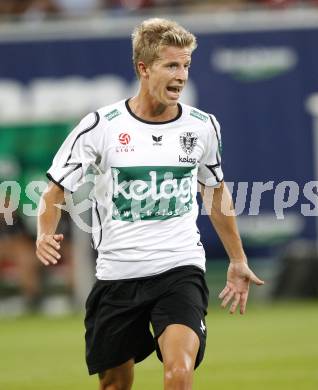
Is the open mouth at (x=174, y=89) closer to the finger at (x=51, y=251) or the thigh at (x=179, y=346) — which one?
the finger at (x=51, y=251)

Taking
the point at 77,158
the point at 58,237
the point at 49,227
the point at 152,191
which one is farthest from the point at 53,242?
the point at 152,191

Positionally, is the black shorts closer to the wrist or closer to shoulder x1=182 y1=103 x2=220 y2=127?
the wrist

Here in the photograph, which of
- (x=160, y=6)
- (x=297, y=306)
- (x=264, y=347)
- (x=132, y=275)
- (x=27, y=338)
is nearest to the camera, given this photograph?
(x=132, y=275)

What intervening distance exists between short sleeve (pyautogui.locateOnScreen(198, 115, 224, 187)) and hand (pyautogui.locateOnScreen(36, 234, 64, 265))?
38.9 inches

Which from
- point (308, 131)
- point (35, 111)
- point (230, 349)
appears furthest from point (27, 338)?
point (308, 131)

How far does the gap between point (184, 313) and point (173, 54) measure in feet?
4.59

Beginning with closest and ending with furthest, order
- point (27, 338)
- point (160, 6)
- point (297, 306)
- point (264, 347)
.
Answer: point (264, 347)
point (27, 338)
point (297, 306)
point (160, 6)

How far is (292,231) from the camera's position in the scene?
1627cm

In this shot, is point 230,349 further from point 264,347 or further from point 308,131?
point 308,131

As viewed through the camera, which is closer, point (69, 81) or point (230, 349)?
point (230, 349)

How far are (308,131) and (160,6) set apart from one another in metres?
2.77

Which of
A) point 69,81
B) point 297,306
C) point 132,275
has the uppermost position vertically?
point 69,81

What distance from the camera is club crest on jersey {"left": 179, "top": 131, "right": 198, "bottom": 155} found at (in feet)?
22.8

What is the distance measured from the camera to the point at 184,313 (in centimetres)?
666
